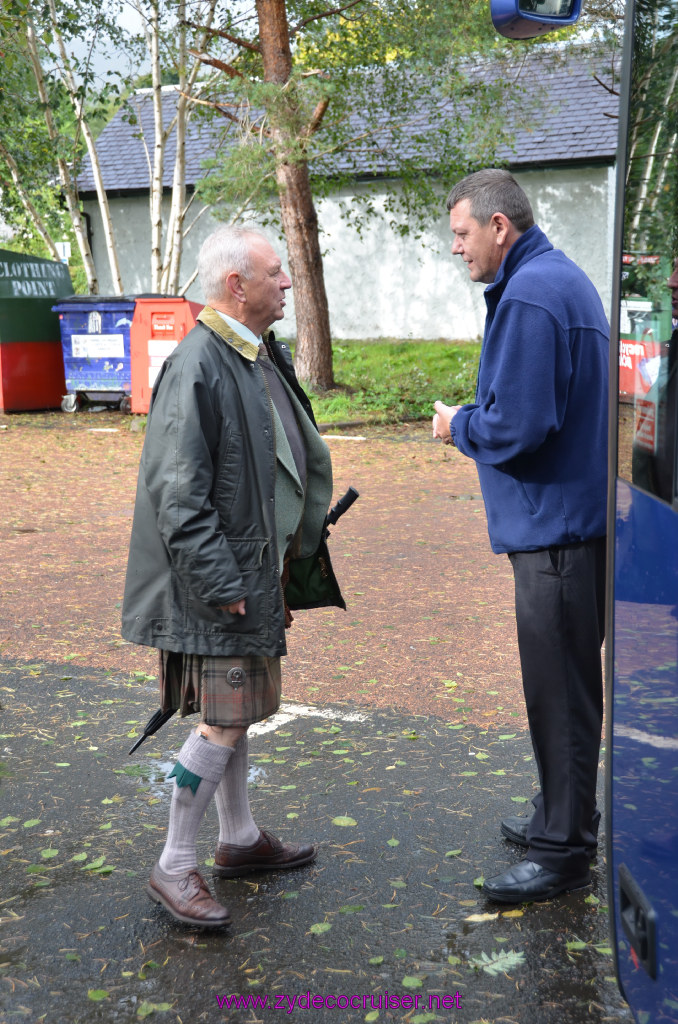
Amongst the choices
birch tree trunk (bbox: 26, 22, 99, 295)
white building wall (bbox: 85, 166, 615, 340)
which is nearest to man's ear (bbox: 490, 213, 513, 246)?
birch tree trunk (bbox: 26, 22, 99, 295)

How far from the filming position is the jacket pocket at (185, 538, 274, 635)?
3180 mm

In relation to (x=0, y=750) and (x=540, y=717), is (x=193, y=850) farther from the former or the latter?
(x=0, y=750)

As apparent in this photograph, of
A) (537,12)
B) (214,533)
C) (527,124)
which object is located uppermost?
(527,124)

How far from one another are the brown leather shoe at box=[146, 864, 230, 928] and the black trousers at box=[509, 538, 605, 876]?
993 mm

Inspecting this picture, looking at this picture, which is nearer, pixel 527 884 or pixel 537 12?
pixel 537 12

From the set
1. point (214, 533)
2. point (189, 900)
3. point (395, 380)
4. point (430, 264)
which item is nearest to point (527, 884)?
point (189, 900)

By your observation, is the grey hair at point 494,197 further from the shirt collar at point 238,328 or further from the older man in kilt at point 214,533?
the shirt collar at point 238,328

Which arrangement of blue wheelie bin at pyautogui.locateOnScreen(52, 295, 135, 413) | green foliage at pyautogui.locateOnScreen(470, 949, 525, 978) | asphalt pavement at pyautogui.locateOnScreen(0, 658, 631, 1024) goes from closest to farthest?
asphalt pavement at pyautogui.locateOnScreen(0, 658, 631, 1024) → green foliage at pyautogui.locateOnScreen(470, 949, 525, 978) → blue wheelie bin at pyautogui.locateOnScreen(52, 295, 135, 413)

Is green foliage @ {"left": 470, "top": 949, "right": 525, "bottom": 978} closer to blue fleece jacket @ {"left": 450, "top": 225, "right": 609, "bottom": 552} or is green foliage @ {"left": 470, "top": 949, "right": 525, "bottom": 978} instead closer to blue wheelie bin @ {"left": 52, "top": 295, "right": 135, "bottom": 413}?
blue fleece jacket @ {"left": 450, "top": 225, "right": 609, "bottom": 552}

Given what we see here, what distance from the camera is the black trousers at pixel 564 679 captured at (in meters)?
3.26

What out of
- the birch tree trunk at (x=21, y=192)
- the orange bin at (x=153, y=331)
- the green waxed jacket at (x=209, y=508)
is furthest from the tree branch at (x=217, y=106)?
the green waxed jacket at (x=209, y=508)

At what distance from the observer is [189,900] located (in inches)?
127

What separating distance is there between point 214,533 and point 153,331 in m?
13.1

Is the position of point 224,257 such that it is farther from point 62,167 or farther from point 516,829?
point 62,167
